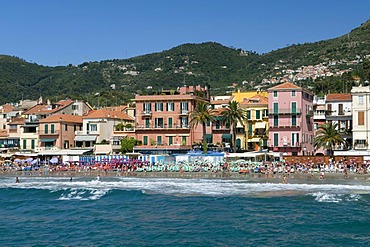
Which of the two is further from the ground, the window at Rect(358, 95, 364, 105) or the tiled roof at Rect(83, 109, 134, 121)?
the window at Rect(358, 95, 364, 105)

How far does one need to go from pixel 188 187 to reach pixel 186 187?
18cm

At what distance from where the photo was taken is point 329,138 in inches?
2408

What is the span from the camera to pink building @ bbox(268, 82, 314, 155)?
6500cm

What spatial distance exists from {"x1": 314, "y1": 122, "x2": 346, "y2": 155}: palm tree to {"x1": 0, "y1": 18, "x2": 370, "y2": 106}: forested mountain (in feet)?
198

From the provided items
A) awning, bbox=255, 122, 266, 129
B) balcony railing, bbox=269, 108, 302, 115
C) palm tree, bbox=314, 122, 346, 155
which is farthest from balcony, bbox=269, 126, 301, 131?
awning, bbox=255, 122, 266, 129

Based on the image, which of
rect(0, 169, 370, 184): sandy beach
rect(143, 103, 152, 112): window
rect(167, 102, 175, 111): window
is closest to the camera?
rect(0, 169, 370, 184): sandy beach

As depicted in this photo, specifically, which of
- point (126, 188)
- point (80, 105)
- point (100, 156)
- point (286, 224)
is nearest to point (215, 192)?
point (126, 188)

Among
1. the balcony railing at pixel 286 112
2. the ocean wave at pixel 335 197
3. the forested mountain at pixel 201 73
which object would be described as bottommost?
the ocean wave at pixel 335 197

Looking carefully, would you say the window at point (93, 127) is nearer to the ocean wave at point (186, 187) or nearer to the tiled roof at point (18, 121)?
the tiled roof at point (18, 121)

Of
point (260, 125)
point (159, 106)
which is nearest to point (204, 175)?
point (260, 125)

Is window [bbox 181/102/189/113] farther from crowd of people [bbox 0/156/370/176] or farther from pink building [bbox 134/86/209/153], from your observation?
crowd of people [bbox 0/156/370/176]

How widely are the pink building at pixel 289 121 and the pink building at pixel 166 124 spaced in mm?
10090

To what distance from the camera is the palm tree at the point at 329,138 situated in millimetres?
61062

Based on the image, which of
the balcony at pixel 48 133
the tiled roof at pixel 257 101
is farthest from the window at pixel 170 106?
the balcony at pixel 48 133
